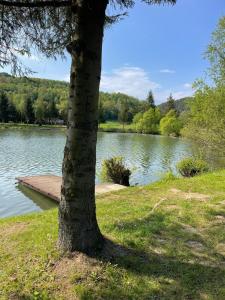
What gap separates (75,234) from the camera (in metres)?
4.04

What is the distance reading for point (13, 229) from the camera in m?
5.44

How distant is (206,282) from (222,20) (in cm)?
1325

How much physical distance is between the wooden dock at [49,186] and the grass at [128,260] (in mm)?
6157

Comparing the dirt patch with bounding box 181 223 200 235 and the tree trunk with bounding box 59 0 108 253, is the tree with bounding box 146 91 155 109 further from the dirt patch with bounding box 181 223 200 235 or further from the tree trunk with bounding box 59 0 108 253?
the tree trunk with bounding box 59 0 108 253

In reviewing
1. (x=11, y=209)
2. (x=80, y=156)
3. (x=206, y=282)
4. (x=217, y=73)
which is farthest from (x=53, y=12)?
(x=217, y=73)

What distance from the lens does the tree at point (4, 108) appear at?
8081 cm

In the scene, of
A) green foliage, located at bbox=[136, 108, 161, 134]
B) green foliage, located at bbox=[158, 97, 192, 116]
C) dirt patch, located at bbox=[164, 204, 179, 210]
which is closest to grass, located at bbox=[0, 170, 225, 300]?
dirt patch, located at bbox=[164, 204, 179, 210]

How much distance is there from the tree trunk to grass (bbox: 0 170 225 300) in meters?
0.32

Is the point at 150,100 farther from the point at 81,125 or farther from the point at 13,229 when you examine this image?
the point at 81,125

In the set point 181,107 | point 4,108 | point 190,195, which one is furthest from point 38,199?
point 181,107

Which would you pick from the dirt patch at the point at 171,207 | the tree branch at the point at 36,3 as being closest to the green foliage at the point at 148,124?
the dirt patch at the point at 171,207

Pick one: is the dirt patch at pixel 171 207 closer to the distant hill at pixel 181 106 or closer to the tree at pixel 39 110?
the distant hill at pixel 181 106

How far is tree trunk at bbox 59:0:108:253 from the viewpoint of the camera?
3838mm

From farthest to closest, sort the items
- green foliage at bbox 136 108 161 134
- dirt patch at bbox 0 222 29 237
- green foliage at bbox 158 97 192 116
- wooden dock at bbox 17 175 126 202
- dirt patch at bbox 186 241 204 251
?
green foliage at bbox 136 108 161 134
green foliage at bbox 158 97 192 116
wooden dock at bbox 17 175 126 202
dirt patch at bbox 0 222 29 237
dirt patch at bbox 186 241 204 251
